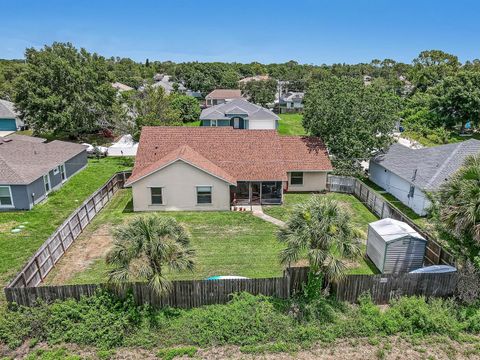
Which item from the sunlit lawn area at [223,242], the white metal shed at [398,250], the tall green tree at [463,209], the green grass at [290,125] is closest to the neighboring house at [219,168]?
the sunlit lawn area at [223,242]

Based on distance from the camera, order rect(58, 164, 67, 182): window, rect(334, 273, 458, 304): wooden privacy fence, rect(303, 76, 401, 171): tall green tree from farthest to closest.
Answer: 1. rect(58, 164, 67, 182): window
2. rect(303, 76, 401, 171): tall green tree
3. rect(334, 273, 458, 304): wooden privacy fence

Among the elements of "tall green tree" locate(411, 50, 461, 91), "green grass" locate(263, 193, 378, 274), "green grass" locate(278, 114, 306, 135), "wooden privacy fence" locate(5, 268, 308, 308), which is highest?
"tall green tree" locate(411, 50, 461, 91)

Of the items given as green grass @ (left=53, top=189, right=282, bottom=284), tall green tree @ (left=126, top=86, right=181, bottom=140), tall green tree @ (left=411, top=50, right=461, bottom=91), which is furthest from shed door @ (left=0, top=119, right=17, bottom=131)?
tall green tree @ (left=411, top=50, right=461, bottom=91)

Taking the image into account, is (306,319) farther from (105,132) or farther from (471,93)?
(471,93)

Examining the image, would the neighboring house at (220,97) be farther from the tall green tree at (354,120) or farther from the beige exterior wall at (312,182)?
the beige exterior wall at (312,182)

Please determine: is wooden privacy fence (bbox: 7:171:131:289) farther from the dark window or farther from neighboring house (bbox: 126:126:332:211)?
the dark window

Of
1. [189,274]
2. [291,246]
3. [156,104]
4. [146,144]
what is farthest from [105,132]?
[291,246]
